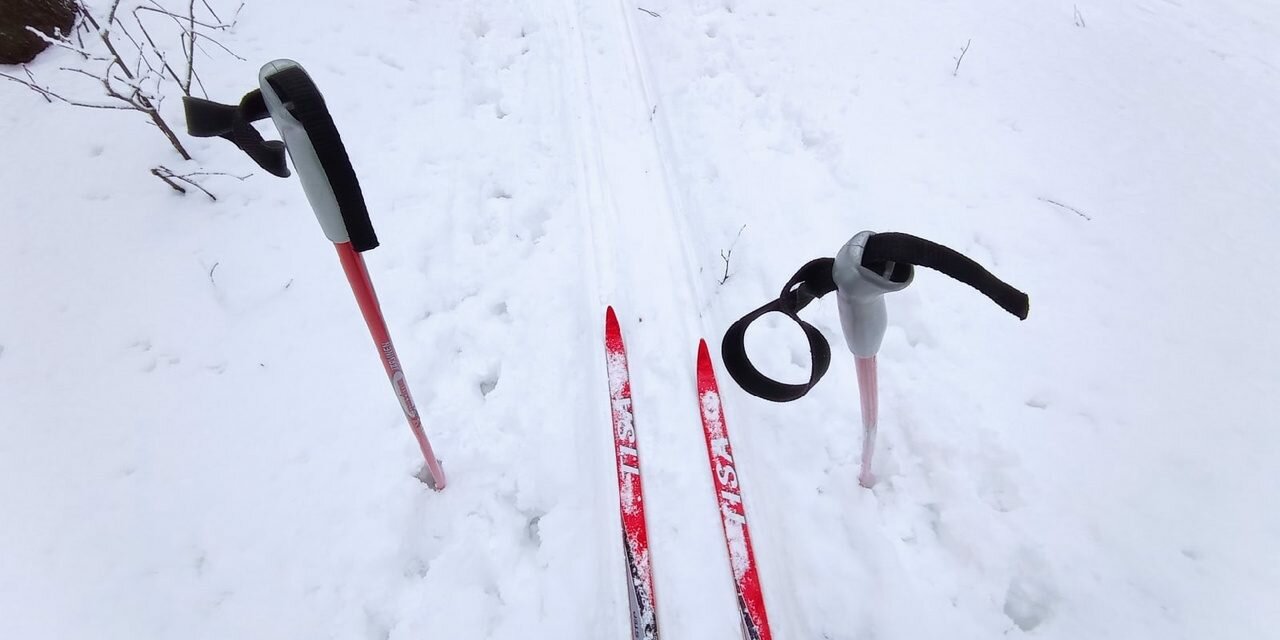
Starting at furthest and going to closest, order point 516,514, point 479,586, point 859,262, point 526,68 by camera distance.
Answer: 1. point 526,68
2. point 516,514
3. point 479,586
4. point 859,262

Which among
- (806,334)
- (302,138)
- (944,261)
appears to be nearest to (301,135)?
(302,138)

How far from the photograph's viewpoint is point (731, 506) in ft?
7.85

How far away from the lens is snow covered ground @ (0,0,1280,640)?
2.21 metres

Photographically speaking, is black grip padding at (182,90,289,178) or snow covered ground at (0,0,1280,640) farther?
snow covered ground at (0,0,1280,640)

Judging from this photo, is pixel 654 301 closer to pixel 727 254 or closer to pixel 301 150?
pixel 727 254

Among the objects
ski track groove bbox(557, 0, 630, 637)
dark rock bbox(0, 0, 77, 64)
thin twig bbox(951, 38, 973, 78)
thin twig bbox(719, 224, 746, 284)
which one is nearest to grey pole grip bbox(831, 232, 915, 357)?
ski track groove bbox(557, 0, 630, 637)

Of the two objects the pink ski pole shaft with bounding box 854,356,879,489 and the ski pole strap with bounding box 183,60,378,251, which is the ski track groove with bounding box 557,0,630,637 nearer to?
the pink ski pole shaft with bounding box 854,356,879,489

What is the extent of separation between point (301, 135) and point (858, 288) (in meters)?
1.38

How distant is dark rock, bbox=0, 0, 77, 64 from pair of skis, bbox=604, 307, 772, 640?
4348mm

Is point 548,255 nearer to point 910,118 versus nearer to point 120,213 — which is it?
point 120,213

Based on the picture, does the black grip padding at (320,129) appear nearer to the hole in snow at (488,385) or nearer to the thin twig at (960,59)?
the hole in snow at (488,385)

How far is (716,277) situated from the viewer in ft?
10.9

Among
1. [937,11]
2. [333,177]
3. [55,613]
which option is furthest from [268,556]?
[937,11]

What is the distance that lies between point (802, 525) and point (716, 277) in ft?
4.89
